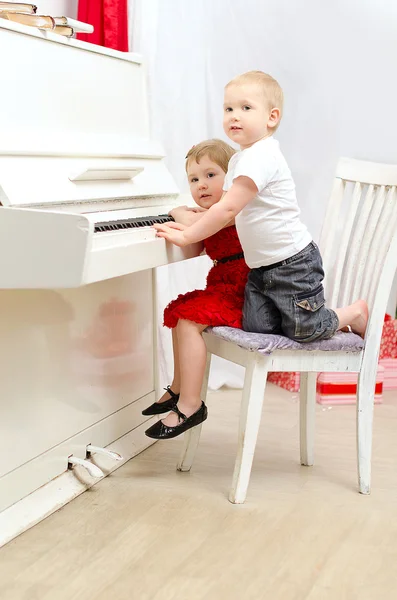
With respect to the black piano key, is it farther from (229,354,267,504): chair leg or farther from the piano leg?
(229,354,267,504): chair leg

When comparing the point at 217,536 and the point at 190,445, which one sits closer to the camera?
the point at 217,536

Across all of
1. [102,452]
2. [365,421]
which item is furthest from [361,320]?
[102,452]

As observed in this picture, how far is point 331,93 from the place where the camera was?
126 inches

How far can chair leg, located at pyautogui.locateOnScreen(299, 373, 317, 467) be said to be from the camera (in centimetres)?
235

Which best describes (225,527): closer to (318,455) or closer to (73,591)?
(73,591)

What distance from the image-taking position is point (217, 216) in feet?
6.61

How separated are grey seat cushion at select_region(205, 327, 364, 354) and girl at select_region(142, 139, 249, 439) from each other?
0.16ft

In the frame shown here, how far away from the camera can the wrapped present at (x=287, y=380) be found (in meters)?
3.22

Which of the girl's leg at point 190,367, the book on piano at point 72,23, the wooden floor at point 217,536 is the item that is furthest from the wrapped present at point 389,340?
the book on piano at point 72,23

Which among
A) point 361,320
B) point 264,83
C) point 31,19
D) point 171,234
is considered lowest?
point 361,320

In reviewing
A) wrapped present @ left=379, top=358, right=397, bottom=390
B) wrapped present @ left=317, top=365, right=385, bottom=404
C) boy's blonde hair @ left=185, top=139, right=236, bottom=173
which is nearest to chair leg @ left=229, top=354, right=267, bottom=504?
boy's blonde hair @ left=185, top=139, right=236, bottom=173

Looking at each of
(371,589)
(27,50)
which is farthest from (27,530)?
(27,50)

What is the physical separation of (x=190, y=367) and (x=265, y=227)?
39cm

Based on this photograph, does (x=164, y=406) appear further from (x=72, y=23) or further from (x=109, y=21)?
(x=109, y=21)
